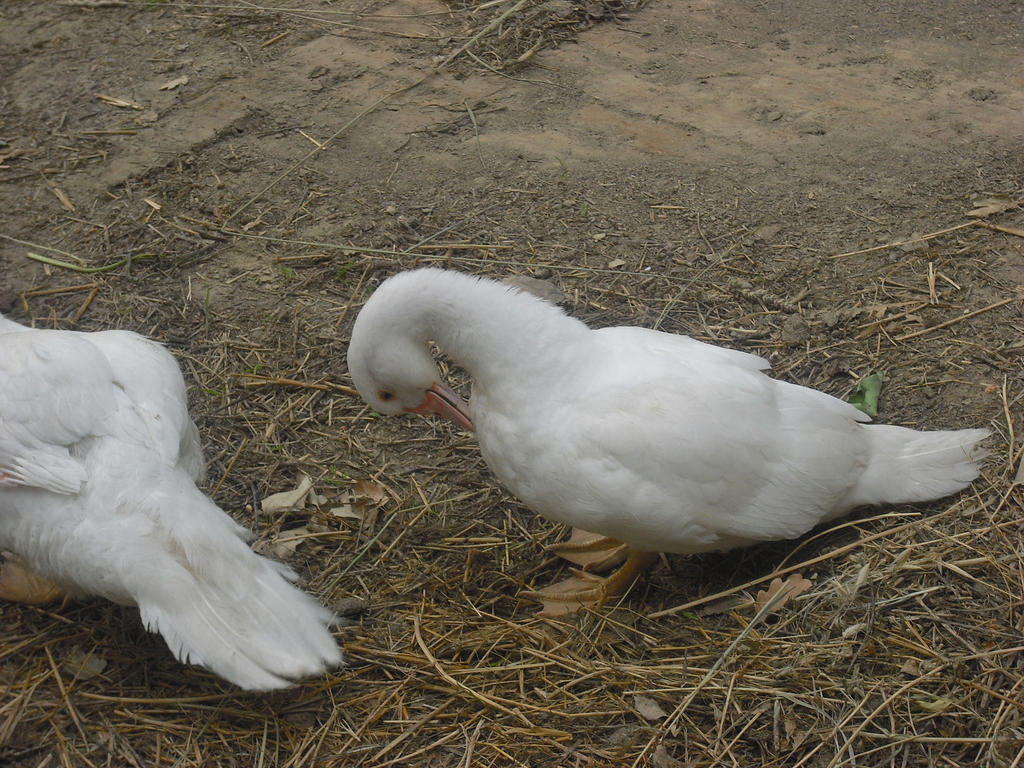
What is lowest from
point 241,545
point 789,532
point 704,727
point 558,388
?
point 704,727

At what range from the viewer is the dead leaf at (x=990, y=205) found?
4.65m

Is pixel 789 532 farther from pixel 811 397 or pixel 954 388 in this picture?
pixel 954 388

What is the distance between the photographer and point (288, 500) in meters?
3.94

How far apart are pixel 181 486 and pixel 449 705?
1.19 meters

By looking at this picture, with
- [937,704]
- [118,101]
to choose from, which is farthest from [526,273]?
[118,101]

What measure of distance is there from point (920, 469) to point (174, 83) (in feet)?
18.2

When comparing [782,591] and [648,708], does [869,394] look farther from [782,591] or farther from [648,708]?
[648,708]

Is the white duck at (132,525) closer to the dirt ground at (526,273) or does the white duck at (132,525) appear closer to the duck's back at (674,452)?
the dirt ground at (526,273)

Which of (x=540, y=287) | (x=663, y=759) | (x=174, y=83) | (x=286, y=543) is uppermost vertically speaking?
(x=174, y=83)

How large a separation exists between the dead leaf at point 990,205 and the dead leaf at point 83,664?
4572 mm

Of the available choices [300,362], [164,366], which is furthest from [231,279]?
[164,366]

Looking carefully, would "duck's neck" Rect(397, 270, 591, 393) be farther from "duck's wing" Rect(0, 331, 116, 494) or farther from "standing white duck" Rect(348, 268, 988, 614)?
"duck's wing" Rect(0, 331, 116, 494)

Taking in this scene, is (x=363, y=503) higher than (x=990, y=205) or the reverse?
the reverse

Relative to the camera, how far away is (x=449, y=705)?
305 centimetres
